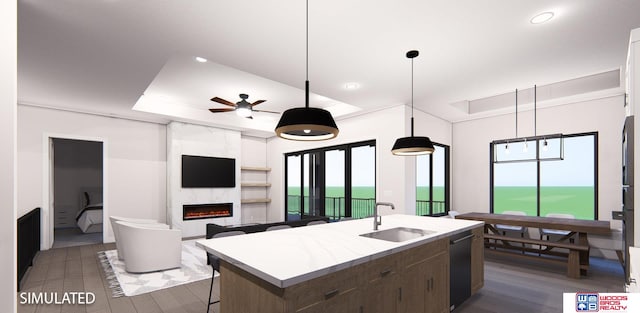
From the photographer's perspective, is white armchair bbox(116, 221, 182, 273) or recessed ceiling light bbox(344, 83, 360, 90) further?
recessed ceiling light bbox(344, 83, 360, 90)

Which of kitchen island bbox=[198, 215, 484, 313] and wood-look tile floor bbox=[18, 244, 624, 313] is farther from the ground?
kitchen island bbox=[198, 215, 484, 313]

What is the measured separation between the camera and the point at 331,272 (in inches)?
61.5

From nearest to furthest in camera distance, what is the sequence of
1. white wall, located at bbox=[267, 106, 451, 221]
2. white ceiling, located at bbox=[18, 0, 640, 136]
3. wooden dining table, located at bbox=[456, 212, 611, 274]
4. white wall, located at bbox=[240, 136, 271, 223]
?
white ceiling, located at bbox=[18, 0, 640, 136] → wooden dining table, located at bbox=[456, 212, 611, 274] → white wall, located at bbox=[267, 106, 451, 221] → white wall, located at bbox=[240, 136, 271, 223]

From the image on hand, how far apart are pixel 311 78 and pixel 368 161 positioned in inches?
103

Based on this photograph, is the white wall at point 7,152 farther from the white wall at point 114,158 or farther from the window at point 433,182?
the window at point 433,182

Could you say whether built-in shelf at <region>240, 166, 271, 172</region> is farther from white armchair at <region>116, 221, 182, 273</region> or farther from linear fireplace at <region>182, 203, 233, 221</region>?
white armchair at <region>116, 221, 182, 273</region>

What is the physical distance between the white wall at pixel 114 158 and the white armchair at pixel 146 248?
2.43 m

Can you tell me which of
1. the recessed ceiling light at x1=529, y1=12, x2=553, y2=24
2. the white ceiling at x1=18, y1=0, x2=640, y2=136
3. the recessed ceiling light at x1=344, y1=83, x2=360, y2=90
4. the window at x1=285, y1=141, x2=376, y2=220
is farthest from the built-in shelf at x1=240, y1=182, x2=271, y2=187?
the recessed ceiling light at x1=529, y1=12, x2=553, y2=24

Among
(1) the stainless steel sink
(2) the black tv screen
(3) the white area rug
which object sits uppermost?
(2) the black tv screen

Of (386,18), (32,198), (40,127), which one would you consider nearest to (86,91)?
(40,127)

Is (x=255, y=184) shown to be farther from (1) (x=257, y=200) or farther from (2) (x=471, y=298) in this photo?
(2) (x=471, y=298)

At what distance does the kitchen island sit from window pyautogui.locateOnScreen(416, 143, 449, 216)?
3413 millimetres

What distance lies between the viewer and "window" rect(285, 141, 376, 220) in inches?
240

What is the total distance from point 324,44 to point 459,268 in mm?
2674
